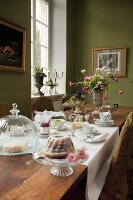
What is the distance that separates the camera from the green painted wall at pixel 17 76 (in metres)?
2.96

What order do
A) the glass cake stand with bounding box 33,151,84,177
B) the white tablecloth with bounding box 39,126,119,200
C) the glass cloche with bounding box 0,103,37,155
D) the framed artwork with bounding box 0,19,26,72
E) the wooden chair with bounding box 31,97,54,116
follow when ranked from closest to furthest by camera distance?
the glass cake stand with bounding box 33,151,84,177, the white tablecloth with bounding box 39,126,119,200, the glass cloche with bounding box 0,103,37,155, the wooden chair with bounding box 31,97,54,116, the framed artwork with bounding box 0,19,26,72

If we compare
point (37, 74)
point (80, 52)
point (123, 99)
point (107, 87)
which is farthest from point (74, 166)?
point (80, 52)

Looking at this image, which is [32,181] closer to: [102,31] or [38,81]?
[38,81]

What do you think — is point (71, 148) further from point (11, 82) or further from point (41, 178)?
point (11, 82)

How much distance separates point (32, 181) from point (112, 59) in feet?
13.8

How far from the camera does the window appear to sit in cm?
417

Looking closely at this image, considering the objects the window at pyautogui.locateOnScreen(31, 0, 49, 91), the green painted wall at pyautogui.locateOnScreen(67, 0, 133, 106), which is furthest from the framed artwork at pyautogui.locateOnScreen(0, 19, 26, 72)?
the green painted wall at pyautogui.locateOnScreen(67, 0, 133, 106)

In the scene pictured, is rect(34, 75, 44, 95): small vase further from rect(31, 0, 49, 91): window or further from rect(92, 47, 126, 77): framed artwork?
rect(92, 47, 126, 77): framed artwork

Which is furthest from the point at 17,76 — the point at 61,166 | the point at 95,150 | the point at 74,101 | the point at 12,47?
the point at 61,166

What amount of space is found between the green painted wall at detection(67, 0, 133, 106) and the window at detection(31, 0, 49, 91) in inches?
18.5

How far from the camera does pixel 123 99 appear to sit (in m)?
4.78

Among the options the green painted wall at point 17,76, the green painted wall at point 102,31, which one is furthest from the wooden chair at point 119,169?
the green painted wall at point 102,31

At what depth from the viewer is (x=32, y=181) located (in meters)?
0.91

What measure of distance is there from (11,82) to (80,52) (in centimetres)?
238
